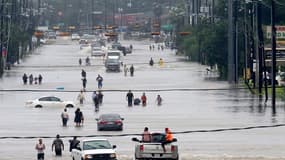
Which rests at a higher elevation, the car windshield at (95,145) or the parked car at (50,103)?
the car windshield at (95,145)

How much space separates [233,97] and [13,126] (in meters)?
25.2

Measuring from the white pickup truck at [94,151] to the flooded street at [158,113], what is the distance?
6.82ft

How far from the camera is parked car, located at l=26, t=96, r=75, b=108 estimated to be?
253 feet

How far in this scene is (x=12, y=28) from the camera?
14650 cm

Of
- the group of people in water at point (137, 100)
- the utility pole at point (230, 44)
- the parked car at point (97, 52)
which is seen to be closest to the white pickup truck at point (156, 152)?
the group of people in water at point (137, 100)

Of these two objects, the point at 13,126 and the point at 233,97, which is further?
the point at 233,97

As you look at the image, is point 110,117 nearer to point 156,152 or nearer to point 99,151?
point 156,152

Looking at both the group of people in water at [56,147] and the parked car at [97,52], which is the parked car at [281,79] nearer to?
the group of people in water at [56,147]

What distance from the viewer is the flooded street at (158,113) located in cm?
4897

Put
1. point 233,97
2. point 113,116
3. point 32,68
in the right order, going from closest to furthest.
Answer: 1. point 113,116
2. point 233,97
3. point 32,68

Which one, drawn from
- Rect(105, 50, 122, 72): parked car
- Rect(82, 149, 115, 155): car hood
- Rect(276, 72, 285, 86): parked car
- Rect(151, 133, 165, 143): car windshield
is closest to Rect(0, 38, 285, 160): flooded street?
Rect(105, 50, 122, 72): parked car

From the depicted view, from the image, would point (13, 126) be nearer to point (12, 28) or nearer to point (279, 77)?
point (279, 77)

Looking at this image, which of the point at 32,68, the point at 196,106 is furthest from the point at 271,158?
the point at 32,68

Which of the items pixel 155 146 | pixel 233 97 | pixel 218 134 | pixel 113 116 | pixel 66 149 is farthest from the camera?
pixel 233 97
